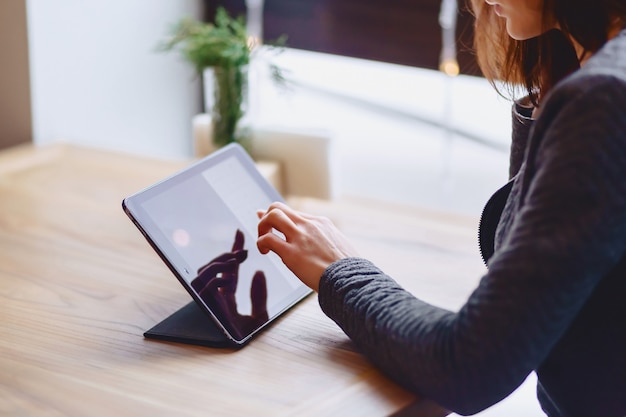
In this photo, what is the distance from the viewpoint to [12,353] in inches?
36.4

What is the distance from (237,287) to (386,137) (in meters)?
1.44

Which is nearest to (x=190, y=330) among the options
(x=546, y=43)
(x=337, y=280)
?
(x=337, y=280)

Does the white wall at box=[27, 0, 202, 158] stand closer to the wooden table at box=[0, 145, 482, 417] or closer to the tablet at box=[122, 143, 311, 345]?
the wooden table at box=[0, 145, 482, 417]

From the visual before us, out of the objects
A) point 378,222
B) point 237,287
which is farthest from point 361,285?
point 378,222

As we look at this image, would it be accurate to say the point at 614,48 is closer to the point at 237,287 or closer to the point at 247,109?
the point at 237,287

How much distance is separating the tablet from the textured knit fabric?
0.18 meters

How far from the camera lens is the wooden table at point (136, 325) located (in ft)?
2.72

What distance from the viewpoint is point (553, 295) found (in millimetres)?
A: 708

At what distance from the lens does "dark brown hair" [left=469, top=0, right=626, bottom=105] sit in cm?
82

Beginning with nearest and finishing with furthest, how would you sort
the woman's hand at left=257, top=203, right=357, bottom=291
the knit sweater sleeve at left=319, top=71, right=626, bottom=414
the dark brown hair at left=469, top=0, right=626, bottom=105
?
1. the knit sweater sleeve at left=319, top=71, right=626, bottom=414
2. the dark brown hair at left=469, top=0, right=626, bottom=105
3. the woman's hand at left=257, top=203, right=357, bottom=291

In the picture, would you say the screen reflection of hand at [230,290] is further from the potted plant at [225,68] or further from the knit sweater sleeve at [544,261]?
the potted plant at [225,68]

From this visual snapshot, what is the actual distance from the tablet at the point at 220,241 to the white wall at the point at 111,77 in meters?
0.73

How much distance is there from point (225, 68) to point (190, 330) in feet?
2.84

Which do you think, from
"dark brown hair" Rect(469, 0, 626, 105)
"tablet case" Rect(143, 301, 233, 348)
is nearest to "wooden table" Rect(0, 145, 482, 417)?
"tablet case" Rect(143, 301, 233, 348)
